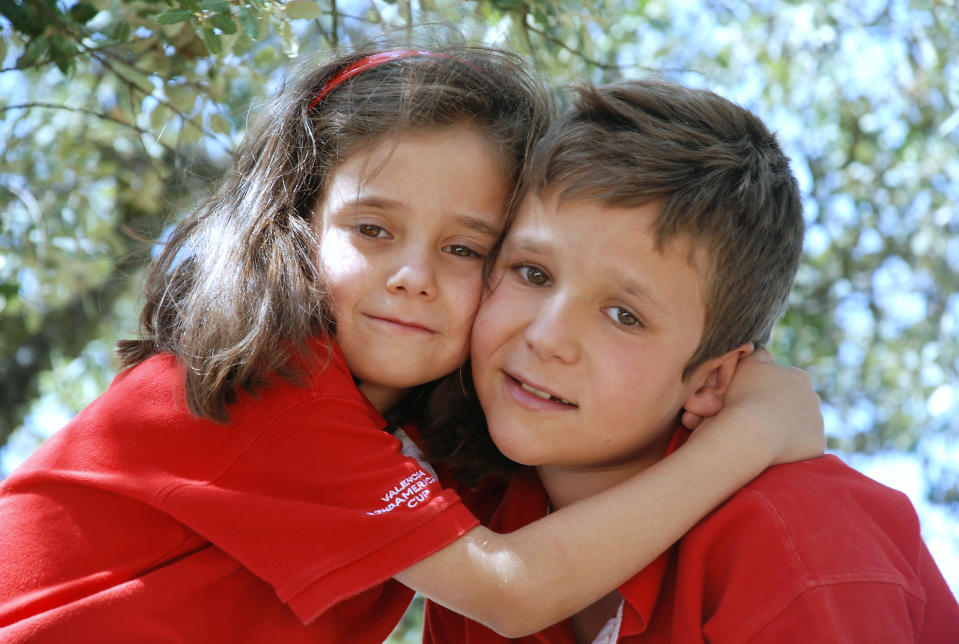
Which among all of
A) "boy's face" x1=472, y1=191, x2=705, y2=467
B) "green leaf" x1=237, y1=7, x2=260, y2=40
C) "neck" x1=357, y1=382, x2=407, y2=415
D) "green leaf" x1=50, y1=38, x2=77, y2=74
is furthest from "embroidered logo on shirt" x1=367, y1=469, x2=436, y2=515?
"green leaf" x1=50, y1=38, x2=77, y2=74

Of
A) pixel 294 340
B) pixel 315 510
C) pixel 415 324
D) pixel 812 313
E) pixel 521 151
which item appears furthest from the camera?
pixel 812 313

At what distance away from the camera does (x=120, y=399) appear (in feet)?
7.14

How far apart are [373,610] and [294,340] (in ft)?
2.10

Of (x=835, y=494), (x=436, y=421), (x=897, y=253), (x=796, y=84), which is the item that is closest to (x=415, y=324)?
(x=436, y=421)

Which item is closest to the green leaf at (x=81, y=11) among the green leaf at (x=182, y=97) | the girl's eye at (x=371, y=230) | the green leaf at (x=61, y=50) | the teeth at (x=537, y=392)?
the green leaf at (x=61, y=50)

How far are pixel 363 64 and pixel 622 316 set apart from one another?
964 mm

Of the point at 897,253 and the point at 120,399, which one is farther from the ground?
the point at 120,399

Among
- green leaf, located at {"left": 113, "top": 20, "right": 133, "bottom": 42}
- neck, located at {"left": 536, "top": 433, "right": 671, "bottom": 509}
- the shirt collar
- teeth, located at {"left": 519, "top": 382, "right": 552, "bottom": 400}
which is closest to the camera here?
the shirt collar

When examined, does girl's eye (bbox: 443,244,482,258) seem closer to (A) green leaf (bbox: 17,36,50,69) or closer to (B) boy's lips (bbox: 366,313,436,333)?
(B) boy's lips (bbox: 366,313,436,333)

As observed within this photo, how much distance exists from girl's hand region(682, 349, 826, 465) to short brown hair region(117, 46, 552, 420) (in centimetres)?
70

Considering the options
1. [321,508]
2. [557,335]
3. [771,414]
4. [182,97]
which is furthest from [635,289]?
[182,97]

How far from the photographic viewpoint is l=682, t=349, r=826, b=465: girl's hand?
212 cm

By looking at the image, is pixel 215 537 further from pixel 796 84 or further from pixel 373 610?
pixel 796 84

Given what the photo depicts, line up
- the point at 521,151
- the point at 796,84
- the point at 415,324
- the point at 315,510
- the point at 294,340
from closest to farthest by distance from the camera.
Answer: the point at 315,510 → the point at 294,340 → the point at 415,324 → the point at 521,151 → the point at 796,84
